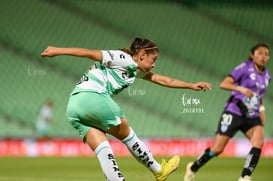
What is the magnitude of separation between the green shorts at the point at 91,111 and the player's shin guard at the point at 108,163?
25 cm

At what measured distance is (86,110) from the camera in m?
7.32

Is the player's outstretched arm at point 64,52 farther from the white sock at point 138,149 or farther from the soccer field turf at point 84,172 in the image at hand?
the soccer field turf at point 84,172

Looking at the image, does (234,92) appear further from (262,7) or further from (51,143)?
(262,7)

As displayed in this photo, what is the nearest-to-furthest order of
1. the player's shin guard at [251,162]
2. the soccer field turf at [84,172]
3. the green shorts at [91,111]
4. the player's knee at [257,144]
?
the green shorts at [91,111] < the player's shin guard at [251,162] < the player's knee at [257,144] < the soccer field turf at [84,172]

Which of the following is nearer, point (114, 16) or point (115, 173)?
point (115, 173)

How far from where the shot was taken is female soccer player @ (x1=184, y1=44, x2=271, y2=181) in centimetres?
1012

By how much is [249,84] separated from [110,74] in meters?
3.21

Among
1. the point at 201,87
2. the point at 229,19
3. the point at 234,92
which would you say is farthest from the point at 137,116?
the point at 201,87

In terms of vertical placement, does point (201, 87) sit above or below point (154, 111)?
below

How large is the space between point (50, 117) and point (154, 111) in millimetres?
3179

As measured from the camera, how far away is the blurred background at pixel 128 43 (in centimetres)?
2131

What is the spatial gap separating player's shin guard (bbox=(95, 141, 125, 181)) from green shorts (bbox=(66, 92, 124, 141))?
0.25 meters

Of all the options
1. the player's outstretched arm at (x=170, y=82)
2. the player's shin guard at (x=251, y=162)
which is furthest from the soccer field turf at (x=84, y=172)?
the player's outstretched arm at (x=170, y=82)

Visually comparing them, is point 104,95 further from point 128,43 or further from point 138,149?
point 128,43
